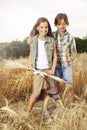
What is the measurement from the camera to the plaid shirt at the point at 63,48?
3.10 metres

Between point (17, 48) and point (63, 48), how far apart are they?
7.77ft

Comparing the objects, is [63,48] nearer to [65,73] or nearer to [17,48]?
[65,73]

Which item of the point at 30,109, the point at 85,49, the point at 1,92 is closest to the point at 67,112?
the point at 30,109

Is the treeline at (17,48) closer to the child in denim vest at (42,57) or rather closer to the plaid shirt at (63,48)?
the plaid shirt at (63,48)

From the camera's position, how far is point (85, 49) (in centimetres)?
510

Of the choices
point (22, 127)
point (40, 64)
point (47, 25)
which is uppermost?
point (47, 25)

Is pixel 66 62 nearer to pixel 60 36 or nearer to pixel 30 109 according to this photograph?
pixel 60 36

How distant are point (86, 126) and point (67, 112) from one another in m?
0.17

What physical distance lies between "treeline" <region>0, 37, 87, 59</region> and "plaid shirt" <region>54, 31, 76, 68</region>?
1.88m

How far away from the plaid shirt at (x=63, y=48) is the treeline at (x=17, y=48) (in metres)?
1.88

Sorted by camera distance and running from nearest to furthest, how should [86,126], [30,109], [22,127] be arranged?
[86,126] < [22,127] < [30,109]

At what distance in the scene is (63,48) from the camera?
3.11 metres

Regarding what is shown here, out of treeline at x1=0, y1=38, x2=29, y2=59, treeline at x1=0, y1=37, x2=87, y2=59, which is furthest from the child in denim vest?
treeline at x1=0, y1=38, x2=29, y2=59

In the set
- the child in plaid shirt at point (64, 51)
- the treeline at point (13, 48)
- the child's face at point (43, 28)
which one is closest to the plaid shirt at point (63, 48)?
the child in plaid shirt at point (64, 51)
